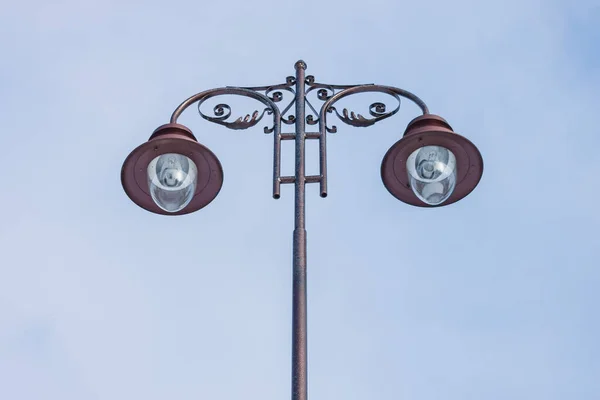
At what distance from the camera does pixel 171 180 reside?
753 centimetres

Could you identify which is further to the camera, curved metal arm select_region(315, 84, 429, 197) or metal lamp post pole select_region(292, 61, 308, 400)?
curved metal arm select_region(315, 84, 429, 197)

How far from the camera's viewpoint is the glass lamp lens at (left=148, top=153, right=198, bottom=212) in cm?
753

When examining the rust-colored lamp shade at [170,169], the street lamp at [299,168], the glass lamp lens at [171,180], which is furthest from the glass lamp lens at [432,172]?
the glass lamp lens at [171,180]

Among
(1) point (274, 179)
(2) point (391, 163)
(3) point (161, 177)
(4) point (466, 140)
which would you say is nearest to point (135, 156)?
(3) point (161, 177)

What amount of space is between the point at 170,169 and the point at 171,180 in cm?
7

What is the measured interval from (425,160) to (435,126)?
9.0 inches

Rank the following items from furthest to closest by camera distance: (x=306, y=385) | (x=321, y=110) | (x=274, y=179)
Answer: (x=321, y=110) → (x=274, y=179) → (x=306, y=385)

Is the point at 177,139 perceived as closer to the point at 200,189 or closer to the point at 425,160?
the point at 200,189

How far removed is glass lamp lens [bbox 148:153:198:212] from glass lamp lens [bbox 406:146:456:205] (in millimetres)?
1442

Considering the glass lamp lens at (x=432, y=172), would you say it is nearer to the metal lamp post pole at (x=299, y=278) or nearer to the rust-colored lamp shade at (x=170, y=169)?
the metal lamp post pole at (x=299, y=278)

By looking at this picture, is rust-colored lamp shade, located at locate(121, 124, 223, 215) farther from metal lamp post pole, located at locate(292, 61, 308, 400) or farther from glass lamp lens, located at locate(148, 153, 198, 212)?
metal lamp post pole, located at locate(292, 61, 308, 400)

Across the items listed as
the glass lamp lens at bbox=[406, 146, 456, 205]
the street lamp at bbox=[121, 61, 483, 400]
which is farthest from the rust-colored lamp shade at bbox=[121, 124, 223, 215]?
the glass lamp lens at bbox=[406, 146, 456, 205]

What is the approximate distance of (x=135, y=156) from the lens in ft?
24.6

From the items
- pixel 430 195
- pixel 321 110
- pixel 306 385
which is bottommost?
pixel 306 385
